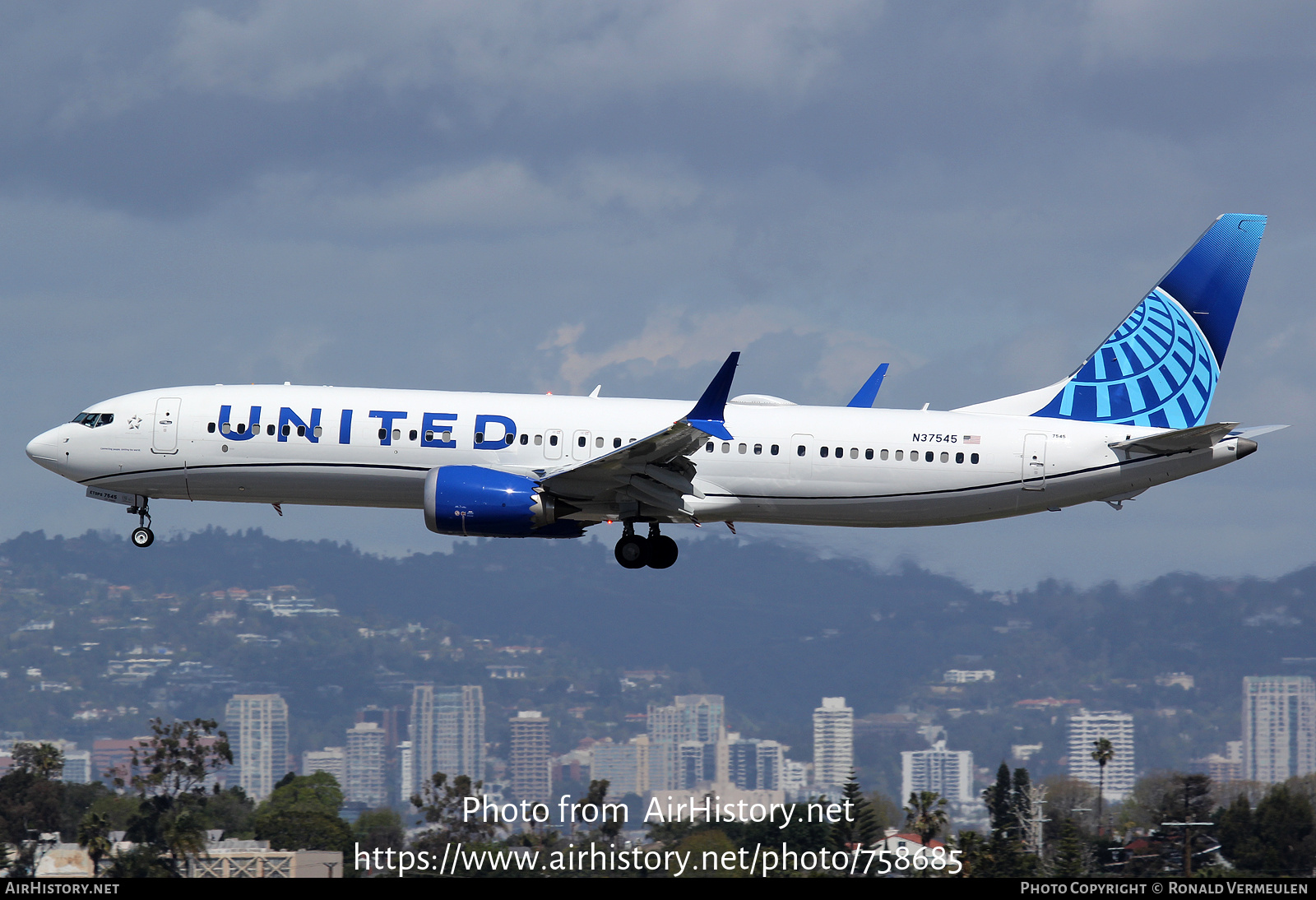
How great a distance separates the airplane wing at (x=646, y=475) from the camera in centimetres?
3547

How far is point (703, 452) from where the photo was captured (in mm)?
38844

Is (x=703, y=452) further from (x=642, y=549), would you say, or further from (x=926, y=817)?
(x=926, y=817)

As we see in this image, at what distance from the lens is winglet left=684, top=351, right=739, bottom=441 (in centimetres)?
3422

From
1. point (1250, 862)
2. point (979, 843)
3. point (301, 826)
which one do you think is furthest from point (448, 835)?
point (1250, 862)

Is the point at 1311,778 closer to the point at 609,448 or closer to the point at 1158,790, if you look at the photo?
the point at 1158,790

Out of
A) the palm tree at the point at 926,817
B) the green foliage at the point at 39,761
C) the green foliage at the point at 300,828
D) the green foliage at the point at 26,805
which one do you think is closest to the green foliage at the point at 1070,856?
the palm tree at the point at 926,817

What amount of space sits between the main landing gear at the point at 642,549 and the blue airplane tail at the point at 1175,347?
11.4 meters

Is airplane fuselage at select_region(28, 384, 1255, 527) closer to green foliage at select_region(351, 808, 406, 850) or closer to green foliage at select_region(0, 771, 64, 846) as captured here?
green foliage at select_region(351, 808, 406, 850)

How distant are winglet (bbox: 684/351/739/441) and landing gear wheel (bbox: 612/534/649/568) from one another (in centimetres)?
572

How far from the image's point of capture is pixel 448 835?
79.4 m

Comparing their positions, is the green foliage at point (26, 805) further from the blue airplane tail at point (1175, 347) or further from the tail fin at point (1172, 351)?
the blue airplane tail at point (1175, 347)

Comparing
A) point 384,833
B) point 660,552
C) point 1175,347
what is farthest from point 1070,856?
point 660,552

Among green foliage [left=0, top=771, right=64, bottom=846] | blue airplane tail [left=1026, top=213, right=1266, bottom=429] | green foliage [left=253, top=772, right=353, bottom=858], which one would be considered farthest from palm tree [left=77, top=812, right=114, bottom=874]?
blue airplane tail [left=1026, top=213, right=1266, bottom=429]

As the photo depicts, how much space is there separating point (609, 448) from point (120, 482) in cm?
1378
